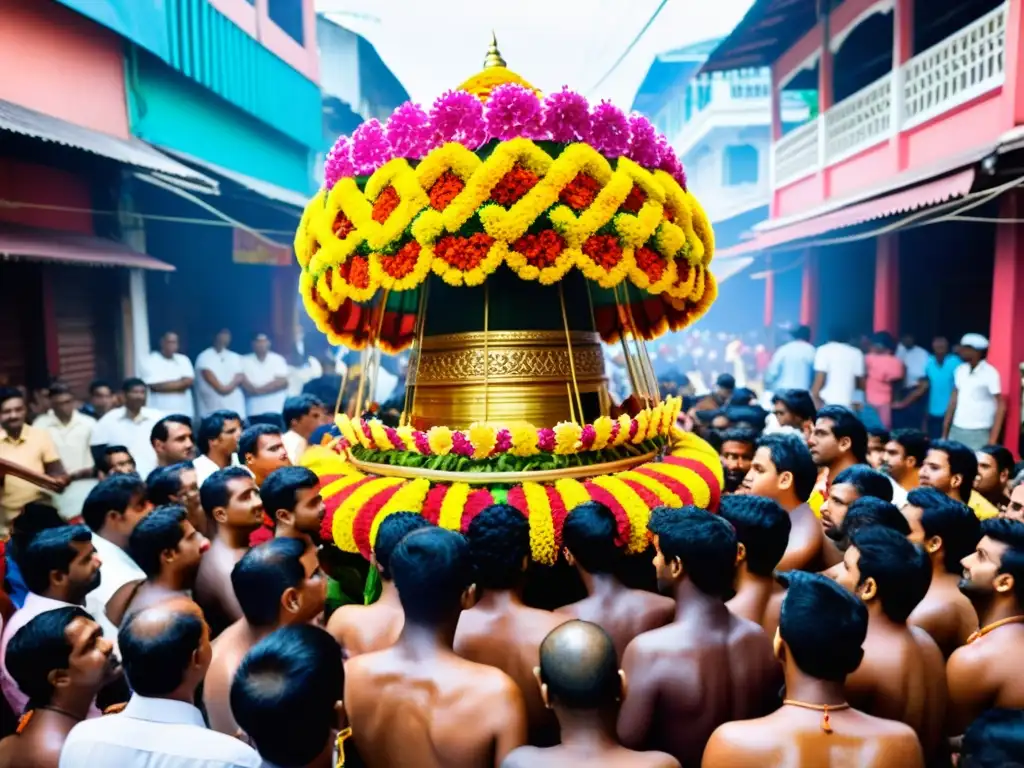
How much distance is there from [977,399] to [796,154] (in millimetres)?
8540

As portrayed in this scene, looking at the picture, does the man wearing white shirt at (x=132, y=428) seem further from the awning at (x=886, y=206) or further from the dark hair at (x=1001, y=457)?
the awning at (x=886, y=206)

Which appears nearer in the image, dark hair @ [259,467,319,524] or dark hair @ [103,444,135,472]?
dark hair @ [259,467,319,524]

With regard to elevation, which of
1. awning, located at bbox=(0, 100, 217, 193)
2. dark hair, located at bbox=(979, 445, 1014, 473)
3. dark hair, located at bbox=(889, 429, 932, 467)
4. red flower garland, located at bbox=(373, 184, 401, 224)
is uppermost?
awning, located at bbox=(0, 100, 217, 193)

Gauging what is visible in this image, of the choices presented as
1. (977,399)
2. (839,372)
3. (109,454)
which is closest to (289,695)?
(109,454)

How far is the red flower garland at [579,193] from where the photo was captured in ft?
12.2

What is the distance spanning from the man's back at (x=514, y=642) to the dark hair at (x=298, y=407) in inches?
138

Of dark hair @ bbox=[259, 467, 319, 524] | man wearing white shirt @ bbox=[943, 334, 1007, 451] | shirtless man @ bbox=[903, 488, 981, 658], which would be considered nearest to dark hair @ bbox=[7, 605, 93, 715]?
dark hair @ bbox=[259, 467, 319, 524]

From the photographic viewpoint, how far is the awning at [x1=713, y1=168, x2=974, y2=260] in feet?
23.4

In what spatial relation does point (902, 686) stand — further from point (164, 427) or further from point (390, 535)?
point (164, 427)

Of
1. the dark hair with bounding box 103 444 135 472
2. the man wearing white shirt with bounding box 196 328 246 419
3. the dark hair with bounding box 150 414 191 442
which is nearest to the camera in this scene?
the dark hair with bounding box 103 444 135 472

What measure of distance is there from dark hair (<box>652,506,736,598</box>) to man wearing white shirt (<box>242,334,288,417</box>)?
22.2 feet

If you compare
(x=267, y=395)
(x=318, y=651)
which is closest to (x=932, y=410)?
(x=267, y=395)

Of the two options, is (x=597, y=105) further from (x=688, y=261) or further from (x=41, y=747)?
(x=41, y=747)

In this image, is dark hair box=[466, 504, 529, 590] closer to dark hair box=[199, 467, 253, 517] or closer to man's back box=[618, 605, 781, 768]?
man's back box=[618, 605, 781, 768]
